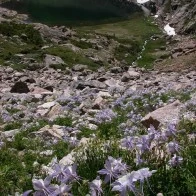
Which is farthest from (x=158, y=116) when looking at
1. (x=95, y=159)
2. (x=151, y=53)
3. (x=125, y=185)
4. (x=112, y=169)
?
(x=151, y=53)

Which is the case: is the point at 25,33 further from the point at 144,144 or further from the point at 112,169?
the point at 112,169

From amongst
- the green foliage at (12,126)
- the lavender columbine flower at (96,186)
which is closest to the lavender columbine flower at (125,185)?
the lavender columbine flower at (96,186)

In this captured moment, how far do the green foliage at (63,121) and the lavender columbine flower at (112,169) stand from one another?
10.9 meters

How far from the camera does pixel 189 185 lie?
474cm

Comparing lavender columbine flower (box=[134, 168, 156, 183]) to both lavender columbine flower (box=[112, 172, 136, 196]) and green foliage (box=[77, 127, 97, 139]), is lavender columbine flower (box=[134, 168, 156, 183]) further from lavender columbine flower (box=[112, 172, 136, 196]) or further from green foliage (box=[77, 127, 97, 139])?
green foliage (box=[77, 127, 97, 139])

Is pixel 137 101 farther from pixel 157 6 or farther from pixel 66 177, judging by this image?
pixel 157 6

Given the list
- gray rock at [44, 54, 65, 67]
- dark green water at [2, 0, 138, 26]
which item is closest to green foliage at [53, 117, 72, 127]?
gray rock at [44, 54, 65, 67]

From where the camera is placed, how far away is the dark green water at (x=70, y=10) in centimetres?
12038

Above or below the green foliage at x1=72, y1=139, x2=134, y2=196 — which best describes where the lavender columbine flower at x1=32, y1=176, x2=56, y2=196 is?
above

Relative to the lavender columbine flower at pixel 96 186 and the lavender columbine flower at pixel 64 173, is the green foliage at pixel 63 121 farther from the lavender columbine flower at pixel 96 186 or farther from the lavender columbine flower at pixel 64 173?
the lavender columbine flower at pixel 96 186

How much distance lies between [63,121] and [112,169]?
36.8ft

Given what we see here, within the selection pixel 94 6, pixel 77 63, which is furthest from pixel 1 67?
pixel 94 6

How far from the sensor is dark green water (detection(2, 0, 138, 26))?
12038cm

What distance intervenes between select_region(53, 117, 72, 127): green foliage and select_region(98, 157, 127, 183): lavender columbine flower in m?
10.9
